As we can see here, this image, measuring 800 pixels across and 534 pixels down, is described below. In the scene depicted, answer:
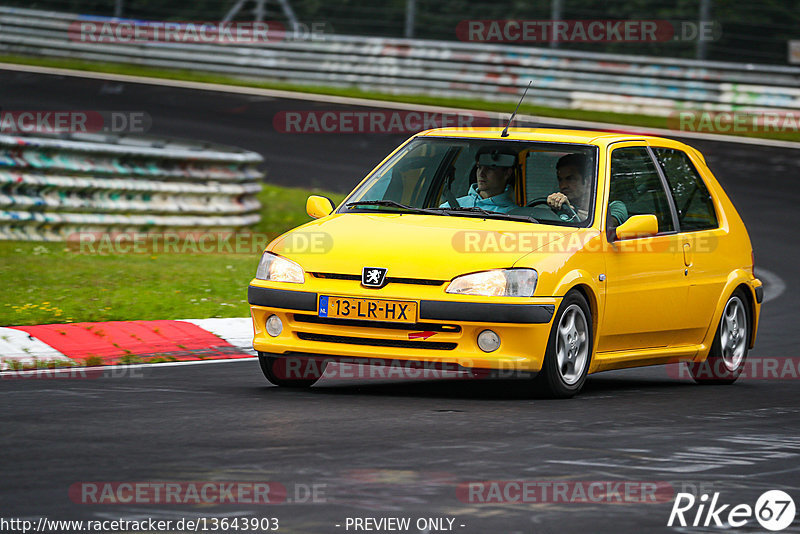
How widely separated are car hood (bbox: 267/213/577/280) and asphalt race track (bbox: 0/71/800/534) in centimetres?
75

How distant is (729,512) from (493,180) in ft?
14.0

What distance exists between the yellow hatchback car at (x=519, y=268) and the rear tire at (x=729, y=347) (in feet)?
0.04

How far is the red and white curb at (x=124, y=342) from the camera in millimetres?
10023

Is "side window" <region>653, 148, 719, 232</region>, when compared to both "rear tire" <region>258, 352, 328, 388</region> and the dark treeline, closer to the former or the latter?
"rear tire" <region>258, 352, 328, 388</region>

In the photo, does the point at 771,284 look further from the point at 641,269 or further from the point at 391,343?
the point at 391,343

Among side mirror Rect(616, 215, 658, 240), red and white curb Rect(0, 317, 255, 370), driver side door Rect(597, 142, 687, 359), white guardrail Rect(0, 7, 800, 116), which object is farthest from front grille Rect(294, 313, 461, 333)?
white guardrail Rect(0, 7, 800, 116)

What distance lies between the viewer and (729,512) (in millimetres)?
5855

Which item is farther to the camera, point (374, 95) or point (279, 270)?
point (374, 95)

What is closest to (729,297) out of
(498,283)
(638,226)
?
(638,226)

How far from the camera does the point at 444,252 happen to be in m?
8.60

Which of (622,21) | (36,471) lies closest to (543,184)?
(36,471)

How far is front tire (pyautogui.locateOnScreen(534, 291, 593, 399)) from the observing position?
8648 millimetres

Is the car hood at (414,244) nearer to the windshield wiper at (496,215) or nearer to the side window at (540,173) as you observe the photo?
the windshield wiper at (496,215)

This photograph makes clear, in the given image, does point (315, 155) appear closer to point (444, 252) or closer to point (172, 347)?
point (172, 347)
